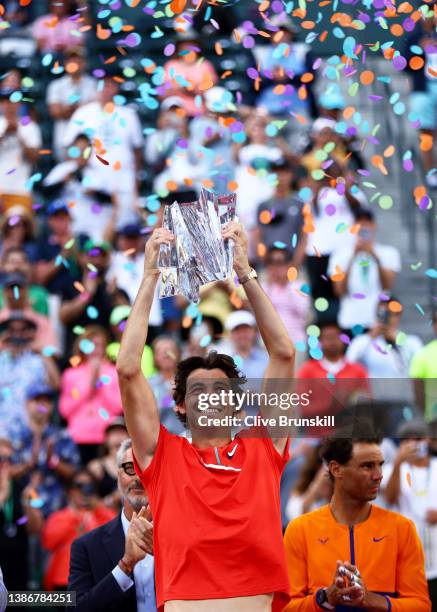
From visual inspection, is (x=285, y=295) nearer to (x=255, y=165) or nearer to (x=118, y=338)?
(x=118, y=338)

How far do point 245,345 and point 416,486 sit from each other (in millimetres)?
1699

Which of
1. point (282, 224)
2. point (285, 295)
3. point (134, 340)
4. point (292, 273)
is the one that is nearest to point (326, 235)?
point (282, 224)

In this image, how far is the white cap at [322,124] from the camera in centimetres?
989

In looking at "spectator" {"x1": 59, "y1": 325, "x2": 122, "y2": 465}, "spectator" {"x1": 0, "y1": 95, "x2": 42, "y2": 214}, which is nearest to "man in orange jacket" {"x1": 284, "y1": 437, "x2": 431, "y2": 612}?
"spectator" {"x1": 59, "y1": 325, "x2": 122, "y2": 465}

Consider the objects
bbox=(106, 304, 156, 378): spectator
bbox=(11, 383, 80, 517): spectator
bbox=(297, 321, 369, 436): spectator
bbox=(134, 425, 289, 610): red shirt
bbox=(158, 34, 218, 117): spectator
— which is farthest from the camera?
bbox=(158, 34, 218, 117): spectator

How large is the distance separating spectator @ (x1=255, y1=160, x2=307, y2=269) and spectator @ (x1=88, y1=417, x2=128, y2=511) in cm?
196

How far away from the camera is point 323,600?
5.00 meters

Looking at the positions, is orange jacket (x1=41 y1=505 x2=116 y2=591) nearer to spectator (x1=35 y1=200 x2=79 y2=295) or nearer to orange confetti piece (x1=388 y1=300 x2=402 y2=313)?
spectator (x1=35 y1=200 x2=79 y2=295)

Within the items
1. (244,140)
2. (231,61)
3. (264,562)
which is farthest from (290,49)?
(264,562)

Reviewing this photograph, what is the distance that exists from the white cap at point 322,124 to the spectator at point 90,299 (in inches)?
74.1

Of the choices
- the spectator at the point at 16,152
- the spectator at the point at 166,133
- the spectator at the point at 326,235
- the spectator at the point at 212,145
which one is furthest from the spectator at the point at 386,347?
the spectator at the point at 16,152

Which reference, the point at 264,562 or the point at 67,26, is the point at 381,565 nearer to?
the point at 264,562

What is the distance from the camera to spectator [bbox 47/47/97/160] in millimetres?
10875

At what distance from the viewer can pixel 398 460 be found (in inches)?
312
